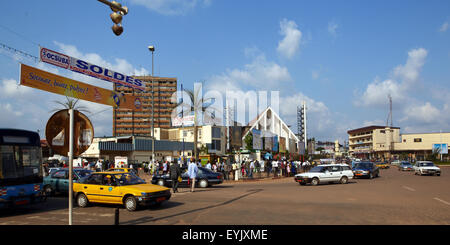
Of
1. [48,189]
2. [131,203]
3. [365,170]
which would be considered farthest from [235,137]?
[131,203]

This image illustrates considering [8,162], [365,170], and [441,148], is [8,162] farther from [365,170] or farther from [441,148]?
[441,148]

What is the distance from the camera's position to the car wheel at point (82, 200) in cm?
1304

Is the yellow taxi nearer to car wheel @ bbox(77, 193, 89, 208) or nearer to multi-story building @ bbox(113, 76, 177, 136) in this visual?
car wheel @ bbox(77, 193, 89, 208)

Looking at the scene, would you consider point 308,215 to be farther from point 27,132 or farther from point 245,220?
point 27,132

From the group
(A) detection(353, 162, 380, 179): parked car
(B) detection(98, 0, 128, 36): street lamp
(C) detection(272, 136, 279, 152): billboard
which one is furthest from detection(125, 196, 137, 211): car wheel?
(C) detection(272, 136, 279, 152): billboard

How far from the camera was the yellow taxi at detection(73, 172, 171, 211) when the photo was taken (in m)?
11.8

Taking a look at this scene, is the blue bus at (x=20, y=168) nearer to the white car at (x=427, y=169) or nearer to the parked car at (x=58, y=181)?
the parked car at (x=58, y=181)

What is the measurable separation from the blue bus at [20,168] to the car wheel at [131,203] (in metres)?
3.14

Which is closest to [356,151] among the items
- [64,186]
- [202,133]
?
[202,133]

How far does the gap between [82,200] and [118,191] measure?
1.93m

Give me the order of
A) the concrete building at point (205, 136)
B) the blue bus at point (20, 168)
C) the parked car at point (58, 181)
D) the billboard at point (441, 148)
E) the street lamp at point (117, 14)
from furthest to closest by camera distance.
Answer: the billboard at point (441, 148) → the concrete building at point (205, 136) → the parked car at point (58, 181) → the blue bus at point (20, 168) → the street lamp at point (117, 14)

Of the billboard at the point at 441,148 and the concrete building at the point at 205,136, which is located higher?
the concrete building at the point at 205,136

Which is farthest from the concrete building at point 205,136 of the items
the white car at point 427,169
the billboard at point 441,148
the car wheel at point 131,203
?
the car wheel at point 131,203
